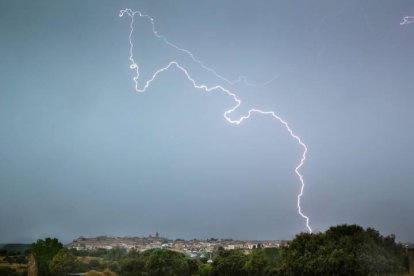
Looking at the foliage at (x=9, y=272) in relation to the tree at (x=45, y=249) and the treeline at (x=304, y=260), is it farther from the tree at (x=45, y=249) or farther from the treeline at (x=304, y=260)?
the tree at (x=45, y=249)

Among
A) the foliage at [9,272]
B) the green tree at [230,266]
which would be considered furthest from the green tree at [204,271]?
the foliage at [9,272]

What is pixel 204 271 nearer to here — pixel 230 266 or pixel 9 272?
pixel 230 266

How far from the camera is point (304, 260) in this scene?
3175 centimetres

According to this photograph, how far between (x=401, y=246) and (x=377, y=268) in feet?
17.2

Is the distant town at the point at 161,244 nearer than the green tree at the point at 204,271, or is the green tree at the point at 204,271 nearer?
the green tree at the point at 204,271

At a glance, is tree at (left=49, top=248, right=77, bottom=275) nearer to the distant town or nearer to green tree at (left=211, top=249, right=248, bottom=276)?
green tree at (left=211, top=249, right=248, bottom=276)

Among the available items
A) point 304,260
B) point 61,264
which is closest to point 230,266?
point 304,260

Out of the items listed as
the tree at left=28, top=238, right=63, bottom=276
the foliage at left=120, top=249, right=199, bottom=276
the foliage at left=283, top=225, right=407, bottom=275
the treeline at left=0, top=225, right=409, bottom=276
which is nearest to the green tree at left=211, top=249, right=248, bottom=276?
the treeline at left=0, top=225, right=409, bottom=276

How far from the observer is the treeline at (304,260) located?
29.8 meters

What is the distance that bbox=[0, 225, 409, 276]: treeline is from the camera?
1173 inches

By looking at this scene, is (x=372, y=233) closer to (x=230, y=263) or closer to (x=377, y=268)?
(x=377, y=268)

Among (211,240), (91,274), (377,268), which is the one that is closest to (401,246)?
(377,268)

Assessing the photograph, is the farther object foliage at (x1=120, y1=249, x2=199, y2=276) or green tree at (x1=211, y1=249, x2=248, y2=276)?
green tree at (x1=211, y1=249, x2=248, y2=276)

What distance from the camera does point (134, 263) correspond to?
4422 cm
